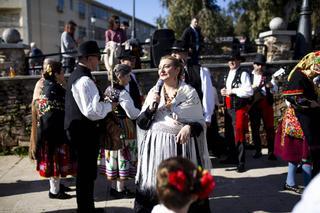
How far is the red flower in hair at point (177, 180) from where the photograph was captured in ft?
6.46

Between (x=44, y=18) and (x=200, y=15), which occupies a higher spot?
(x=44, y=18)

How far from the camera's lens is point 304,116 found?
4.25 m

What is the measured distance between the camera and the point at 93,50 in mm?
3900

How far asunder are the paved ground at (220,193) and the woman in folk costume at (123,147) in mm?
304

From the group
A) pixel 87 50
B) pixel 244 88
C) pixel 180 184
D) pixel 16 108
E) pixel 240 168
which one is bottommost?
pixel 240 168

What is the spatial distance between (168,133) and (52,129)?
176cm

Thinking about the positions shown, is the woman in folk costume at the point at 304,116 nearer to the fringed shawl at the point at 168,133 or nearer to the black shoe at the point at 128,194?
the fringed shawl at the point at 168,133

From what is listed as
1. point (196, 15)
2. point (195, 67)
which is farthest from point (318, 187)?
point (196, 15)

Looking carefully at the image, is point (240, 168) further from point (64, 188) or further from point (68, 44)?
point (68, 44)

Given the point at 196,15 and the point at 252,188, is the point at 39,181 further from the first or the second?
the point at 196,15

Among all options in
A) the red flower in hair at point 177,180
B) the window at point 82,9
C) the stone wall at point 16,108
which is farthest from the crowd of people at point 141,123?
the window at point 82,9

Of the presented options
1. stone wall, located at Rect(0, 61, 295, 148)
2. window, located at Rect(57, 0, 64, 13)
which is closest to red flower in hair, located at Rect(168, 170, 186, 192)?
stone wall, located at Rect(0, 61, 295, 148)

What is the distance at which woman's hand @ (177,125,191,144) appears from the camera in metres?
3.39

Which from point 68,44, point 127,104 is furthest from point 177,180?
point 68,44
